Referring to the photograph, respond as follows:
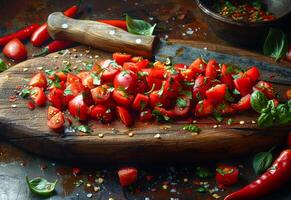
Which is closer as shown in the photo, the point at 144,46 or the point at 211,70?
the point at 211,70

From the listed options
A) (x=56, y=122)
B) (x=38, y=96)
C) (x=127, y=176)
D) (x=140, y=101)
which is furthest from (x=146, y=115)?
(x=38, y=96)

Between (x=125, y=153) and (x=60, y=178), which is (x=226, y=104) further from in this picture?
(x=60, y=178)

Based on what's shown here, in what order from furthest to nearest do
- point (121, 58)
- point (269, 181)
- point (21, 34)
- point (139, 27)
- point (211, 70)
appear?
point (21, 34)
point (139, 27)
point (121, 58)
point (211, 70)
point (269, 181)

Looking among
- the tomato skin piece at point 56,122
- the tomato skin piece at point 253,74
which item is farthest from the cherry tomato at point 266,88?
the tomato skin piece at point 56,122

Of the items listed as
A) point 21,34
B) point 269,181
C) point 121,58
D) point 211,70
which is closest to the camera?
point 269,181

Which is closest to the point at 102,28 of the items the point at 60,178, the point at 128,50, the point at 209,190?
the point at 128,50

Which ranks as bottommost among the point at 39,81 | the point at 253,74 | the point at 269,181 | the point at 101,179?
the point at 101,179

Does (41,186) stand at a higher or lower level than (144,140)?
lower

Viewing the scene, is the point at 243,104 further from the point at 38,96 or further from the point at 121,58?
the point at 38,96
